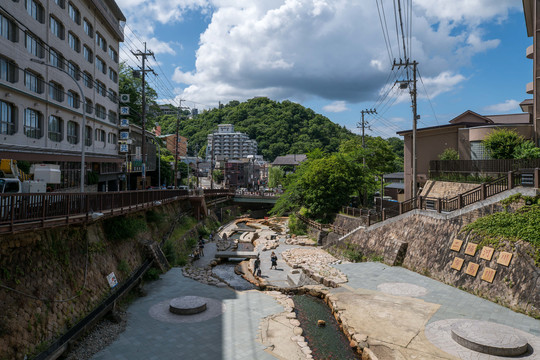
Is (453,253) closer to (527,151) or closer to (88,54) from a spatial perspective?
(527,151)

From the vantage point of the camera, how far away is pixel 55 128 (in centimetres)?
2794

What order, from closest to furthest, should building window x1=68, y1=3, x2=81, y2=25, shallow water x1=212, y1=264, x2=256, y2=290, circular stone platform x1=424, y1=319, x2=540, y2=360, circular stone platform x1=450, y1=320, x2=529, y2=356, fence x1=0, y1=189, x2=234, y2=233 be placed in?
fence x1=0, y1=189, x2=234, y2=233 → circular stone platform x1=450, y1=320, x2=529, y2=356 → circular stone platform x1=424, y1=319, x2=540, y2=360 → shallow water x1=212, y1=264, x2=256, y2=290 → building window x1=68, y1=3, x2=81, y2=25

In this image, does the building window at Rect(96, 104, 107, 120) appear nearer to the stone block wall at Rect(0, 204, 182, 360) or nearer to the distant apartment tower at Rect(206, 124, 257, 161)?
the stone block wall at Rect(0, 204, 182, 360)

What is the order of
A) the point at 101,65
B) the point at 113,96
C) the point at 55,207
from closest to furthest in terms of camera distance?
the point at 55,207
the point at 101,65
the point at 113,96

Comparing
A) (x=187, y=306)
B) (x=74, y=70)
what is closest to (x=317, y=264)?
(x=187, y=306)

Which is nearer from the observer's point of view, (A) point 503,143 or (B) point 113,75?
(A) point 503,143

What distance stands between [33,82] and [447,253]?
3147 centimetres

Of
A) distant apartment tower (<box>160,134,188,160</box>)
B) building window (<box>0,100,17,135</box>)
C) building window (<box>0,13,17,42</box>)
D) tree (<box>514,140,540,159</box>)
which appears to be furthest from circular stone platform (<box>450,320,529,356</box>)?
distant apartment tower (<box>160,134,188,160</box>)

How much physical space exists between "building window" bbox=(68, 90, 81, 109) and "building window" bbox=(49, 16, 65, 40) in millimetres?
4769

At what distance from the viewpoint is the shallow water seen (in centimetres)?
2392

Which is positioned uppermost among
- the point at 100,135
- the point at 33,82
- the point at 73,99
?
the point at 73,99

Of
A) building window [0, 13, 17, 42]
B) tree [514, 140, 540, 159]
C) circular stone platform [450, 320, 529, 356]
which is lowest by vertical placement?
circular stone platform [450, 320, 529, 356]

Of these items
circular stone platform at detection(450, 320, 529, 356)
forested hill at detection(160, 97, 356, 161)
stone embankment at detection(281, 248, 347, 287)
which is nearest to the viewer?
circular stone platform at detection(450, 320, 529, 356)

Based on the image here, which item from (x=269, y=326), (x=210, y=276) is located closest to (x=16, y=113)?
(x=210, y=276)
